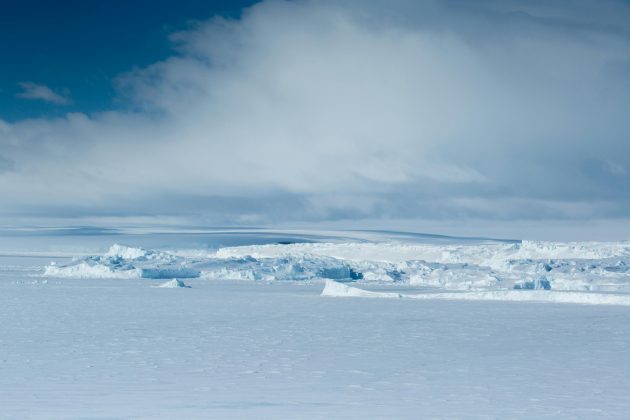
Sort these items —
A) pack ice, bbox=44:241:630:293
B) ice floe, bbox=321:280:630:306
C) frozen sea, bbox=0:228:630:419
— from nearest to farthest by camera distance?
frozen sea, bbox=0:228:630:419
ice floe, bbox=321:280:630:306
pack ice, bbox=44:241:630:293

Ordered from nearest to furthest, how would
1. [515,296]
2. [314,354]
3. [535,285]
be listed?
[314,354]
[515,296]
[535,285]

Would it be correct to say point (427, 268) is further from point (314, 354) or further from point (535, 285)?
point (314, 354)

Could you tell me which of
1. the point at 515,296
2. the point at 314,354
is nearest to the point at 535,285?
the point at 515,296

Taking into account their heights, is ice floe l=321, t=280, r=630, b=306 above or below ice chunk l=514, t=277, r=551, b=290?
below

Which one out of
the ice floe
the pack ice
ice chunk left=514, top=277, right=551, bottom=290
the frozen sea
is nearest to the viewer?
the frozen sea

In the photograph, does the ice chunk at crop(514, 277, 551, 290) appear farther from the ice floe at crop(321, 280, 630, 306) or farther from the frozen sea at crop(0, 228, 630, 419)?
the ice floe at crop(321, 280, 630, 306)

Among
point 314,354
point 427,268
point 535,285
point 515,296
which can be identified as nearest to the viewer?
point 314,354

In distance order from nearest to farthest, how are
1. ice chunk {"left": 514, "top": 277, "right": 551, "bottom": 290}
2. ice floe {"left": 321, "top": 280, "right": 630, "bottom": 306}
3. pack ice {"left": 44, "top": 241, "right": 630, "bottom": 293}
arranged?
ice floe {"left": 321, "top": 280, "right": 630, "bottom": 306}
ice chunk {"left": 514, "top": 277, "right": 551, "bottom": 290}
pack ice {"left": 44, "top": 241, "right": 630, "bottom": 293}

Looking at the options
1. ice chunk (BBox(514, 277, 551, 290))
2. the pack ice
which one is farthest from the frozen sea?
the pack ice

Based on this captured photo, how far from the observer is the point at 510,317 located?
13680 millimetres

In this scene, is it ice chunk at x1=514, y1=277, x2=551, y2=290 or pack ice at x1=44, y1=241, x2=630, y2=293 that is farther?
pack ice at x1=44, y1=241, x2=630, y2=293

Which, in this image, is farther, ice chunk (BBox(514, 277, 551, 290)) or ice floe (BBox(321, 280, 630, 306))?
ice chunk (BBox(514, 277, 551, 290))

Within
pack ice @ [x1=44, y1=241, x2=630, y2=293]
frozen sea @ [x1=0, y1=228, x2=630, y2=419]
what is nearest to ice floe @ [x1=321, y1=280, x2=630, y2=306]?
frozen sea @ [x1=0, y1=228, x2=630, y2=419]

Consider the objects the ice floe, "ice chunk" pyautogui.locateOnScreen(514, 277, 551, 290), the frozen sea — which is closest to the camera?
the frozen sea
